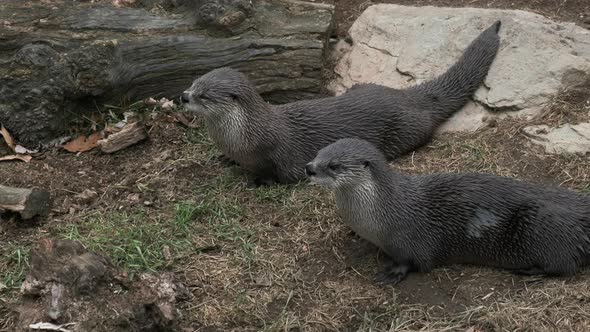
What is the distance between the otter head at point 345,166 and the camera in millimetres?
3100

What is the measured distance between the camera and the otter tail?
425 centimetres

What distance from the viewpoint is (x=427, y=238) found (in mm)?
3174

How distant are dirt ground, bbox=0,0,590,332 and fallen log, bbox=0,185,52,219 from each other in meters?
0.06

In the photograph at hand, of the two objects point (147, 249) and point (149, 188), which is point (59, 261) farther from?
point (149, 188)

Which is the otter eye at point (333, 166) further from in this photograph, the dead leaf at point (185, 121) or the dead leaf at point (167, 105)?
the dead leaf at point (167, 105)

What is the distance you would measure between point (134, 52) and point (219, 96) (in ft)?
2.91

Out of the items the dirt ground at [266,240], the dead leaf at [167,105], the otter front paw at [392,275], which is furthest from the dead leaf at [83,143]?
the otter front paw at [392,275]

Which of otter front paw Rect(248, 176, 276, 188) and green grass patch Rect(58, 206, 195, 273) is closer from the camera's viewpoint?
green grass patch Rect(58, 206, 195, 273)

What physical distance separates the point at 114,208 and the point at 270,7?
174 cm

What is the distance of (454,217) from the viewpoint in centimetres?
315

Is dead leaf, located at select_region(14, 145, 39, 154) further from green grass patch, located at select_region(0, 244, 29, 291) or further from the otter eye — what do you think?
the otter eye

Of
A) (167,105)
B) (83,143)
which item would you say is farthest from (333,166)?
(83,143)

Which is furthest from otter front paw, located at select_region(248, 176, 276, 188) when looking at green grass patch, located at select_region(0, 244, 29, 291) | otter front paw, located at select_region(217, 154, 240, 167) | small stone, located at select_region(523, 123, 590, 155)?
small stone, located at select_region(523, 123, 590, 155)

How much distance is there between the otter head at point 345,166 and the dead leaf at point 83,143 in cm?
177
